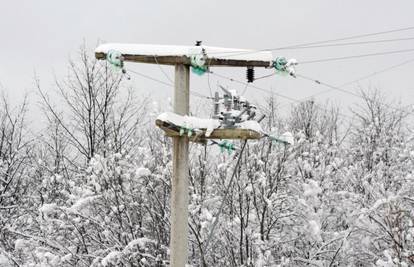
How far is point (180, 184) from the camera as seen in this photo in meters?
5.73

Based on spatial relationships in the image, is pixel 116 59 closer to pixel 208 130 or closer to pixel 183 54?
pixel 183 54

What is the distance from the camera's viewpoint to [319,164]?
48.5 ft

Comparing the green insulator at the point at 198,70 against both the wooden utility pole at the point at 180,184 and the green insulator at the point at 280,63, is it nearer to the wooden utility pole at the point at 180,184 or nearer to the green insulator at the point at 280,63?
the wooden utility pole at the point at 180,184

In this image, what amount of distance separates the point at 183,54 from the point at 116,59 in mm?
771

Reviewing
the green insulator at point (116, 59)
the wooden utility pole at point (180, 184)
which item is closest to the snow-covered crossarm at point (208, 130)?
the wooden utility pole at point (180, 184)

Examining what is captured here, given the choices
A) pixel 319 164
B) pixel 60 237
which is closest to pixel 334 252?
pixel 319 164

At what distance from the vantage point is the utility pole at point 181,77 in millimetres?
5695

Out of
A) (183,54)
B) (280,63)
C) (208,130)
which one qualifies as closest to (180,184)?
(208,130)

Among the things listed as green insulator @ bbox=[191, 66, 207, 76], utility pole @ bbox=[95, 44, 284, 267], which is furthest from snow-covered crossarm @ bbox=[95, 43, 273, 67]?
green insulator @ bbox=[191, 66, 207, 76]

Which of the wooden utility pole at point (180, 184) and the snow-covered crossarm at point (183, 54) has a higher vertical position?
the snow-covered crossarm at point (183, 54)

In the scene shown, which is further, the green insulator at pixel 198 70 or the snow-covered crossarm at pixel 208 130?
the green insulator at pixel 198 70

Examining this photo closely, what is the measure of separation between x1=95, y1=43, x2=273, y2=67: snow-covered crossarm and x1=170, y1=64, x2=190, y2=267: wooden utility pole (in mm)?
159

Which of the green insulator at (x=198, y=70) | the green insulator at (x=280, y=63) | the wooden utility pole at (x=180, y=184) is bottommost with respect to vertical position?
the wooden utility pole at (x=180, y=184)

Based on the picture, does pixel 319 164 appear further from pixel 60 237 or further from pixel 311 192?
pixel 60 237
